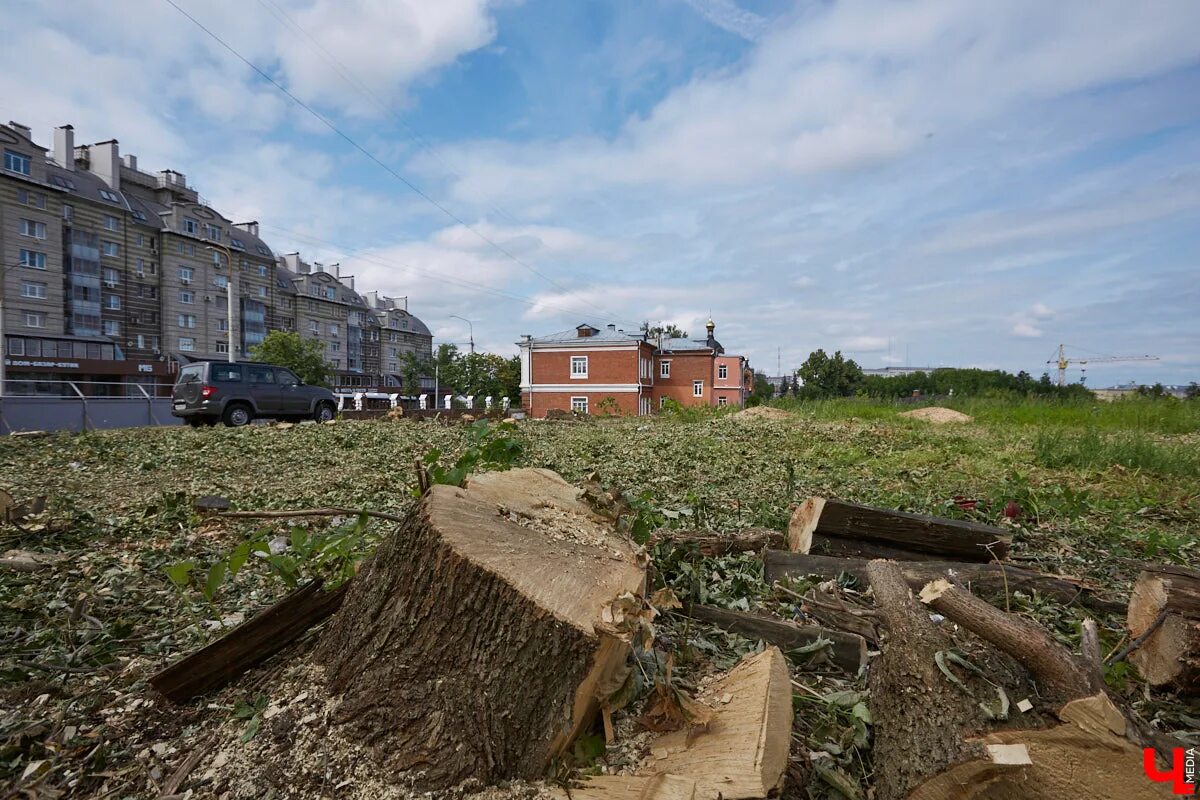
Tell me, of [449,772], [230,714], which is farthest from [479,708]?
[230,714]

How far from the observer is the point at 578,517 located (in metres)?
2.24

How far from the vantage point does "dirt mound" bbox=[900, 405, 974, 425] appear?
1297cm

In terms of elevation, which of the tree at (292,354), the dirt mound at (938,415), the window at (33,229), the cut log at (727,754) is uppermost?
the window at (33,229)

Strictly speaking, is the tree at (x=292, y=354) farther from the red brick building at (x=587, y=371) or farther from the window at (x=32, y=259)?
the red brick building at (x=587, y=371)

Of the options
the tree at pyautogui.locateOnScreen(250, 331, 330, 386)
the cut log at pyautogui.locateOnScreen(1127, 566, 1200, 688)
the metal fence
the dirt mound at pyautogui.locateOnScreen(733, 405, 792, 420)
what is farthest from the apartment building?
the cut log at pyautogui.locateOnScreen(1127, 566, 1200, 688)

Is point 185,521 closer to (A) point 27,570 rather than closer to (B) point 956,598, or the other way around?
(A) point 27,570

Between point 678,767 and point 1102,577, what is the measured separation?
9.99 feet

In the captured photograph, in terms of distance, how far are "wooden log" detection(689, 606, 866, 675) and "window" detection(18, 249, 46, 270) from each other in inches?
2034

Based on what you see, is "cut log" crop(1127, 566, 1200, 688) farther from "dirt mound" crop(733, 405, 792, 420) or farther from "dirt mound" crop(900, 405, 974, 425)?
"dirt mound" crop(900, 405, 974, 425)

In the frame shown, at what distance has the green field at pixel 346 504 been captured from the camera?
1.85 meters

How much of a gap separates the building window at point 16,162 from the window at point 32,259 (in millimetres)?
4948

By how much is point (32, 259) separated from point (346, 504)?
48847 millimetres

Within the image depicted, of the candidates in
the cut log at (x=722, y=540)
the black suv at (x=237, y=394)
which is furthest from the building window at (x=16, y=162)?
the cut log at (x=722, y=540)

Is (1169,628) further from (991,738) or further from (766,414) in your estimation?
(766,414)
